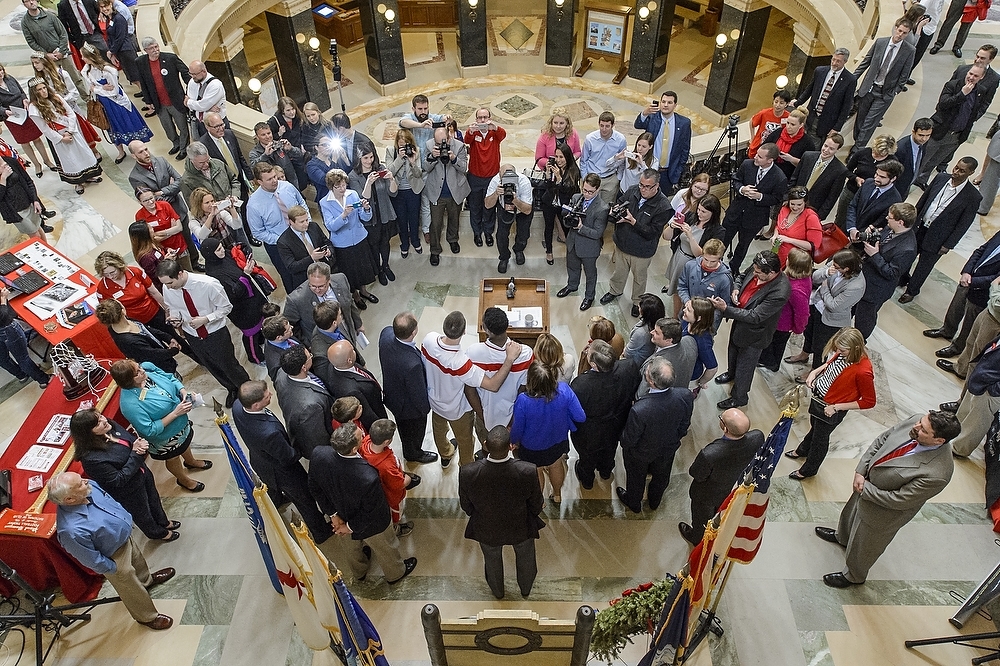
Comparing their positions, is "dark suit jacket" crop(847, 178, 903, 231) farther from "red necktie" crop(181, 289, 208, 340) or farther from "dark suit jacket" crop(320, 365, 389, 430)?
"red necktie" crop(181, 289, 208, 340)

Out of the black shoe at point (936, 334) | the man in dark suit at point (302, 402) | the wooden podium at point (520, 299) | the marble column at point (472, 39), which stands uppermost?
the man in dark suit at point (302, 402)

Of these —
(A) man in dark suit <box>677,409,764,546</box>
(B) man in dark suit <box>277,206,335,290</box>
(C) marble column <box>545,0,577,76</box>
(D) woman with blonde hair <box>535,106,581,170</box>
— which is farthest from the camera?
(C) marble column <box>545,0,577,76</box>

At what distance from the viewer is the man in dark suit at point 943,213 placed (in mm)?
6180

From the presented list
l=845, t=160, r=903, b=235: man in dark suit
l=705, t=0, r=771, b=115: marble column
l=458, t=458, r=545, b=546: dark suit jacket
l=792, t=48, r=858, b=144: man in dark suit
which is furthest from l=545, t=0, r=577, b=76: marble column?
l=458, t=458, r=545, b=546: dark suit jacket

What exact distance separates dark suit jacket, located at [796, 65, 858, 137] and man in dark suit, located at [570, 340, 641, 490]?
5.17 meters

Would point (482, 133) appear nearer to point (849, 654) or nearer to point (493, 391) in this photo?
point (493, 391)

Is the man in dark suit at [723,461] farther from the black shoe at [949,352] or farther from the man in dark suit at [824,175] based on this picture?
the man in dark suit at [824,175]

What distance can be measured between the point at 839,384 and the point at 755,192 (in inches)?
97.3

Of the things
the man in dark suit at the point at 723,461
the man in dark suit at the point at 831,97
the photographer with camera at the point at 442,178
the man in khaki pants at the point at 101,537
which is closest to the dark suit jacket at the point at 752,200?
the man in dark suit at the point at 831,97

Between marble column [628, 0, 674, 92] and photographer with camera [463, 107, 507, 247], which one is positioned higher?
photographer with camera [463, 107, 507, 247]

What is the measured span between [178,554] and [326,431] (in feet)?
5.65

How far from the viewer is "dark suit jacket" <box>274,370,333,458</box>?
4.63m

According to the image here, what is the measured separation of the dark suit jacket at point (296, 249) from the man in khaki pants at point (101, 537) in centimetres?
247

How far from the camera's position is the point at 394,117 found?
1373 centimetres
